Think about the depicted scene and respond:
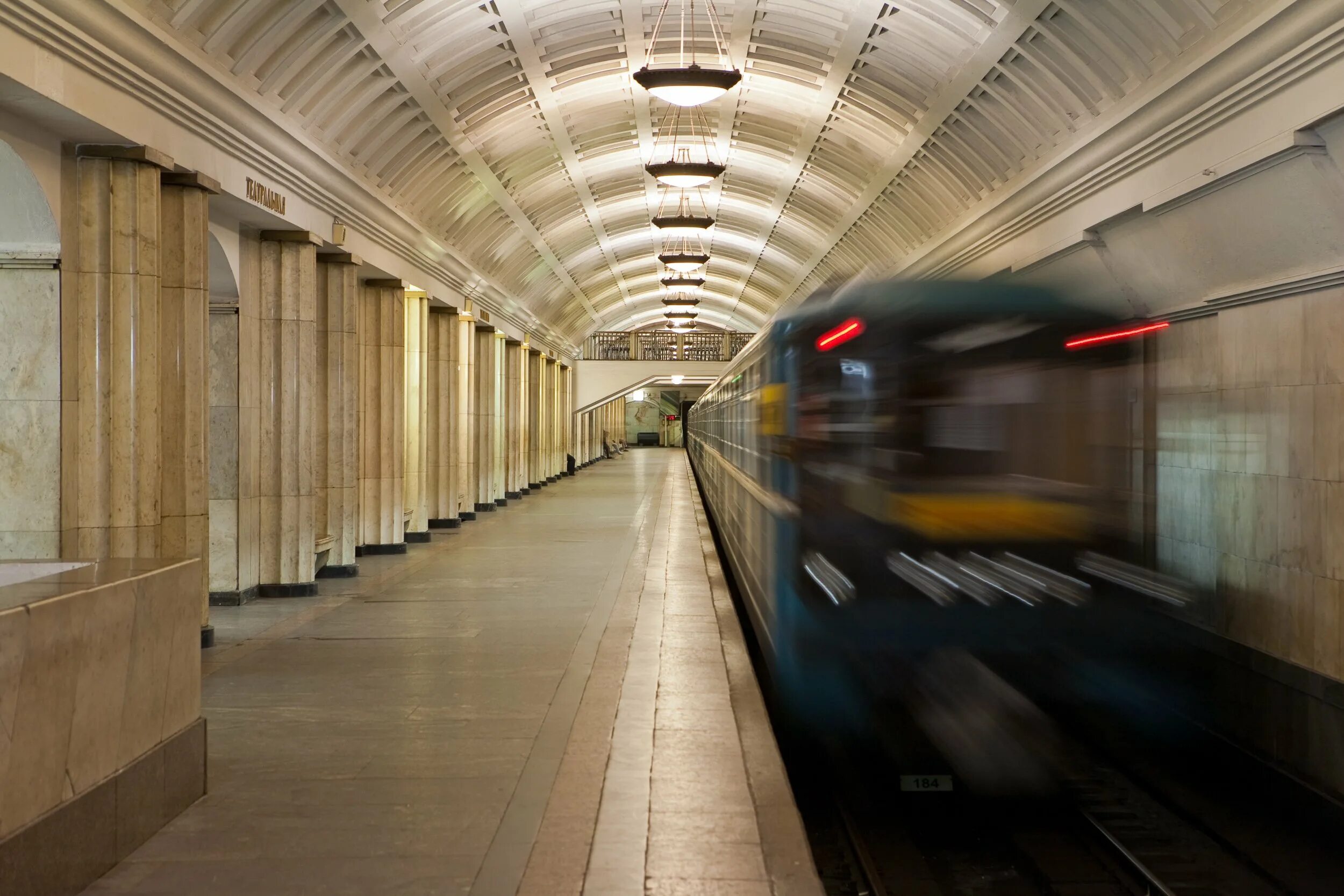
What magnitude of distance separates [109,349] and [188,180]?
1.70 m

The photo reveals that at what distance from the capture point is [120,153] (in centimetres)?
884

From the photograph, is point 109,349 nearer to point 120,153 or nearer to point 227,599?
point 120,153

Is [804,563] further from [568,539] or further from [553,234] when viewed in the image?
[553,234]

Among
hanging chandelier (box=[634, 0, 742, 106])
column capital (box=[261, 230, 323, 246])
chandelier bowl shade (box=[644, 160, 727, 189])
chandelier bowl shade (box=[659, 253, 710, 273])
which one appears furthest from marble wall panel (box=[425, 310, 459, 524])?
column capital (box=[261, 230, 323, 246])

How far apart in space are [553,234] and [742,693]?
65.3 ft

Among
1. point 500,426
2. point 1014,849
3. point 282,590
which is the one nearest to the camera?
point 1014,849

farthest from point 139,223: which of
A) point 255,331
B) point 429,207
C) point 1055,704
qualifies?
point 429,207

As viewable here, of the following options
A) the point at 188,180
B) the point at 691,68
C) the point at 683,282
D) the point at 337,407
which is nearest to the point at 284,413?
the point at 337,407

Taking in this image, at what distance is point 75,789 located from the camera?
4.28 meters

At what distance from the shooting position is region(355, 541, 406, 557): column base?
1681 cm

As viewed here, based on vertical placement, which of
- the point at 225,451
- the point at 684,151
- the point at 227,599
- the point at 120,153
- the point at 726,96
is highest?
the point at 726,96

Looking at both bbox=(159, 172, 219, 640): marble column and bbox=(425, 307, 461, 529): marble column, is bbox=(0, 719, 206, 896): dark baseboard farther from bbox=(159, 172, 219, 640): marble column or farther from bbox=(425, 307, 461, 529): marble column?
bbox=(425, 307, 461, 529): marble column

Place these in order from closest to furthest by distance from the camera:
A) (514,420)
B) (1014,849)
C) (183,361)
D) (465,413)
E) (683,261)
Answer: (1014,849), (183,361), (465,413), (683,261), (514,420)

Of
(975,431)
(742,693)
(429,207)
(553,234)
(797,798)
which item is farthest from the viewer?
(553,234)
